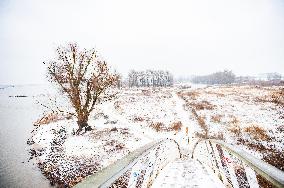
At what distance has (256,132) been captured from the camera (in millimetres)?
22406

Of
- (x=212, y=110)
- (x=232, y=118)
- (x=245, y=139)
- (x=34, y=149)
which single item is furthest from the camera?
(x=212, y=110)

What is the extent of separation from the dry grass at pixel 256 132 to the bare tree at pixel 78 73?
14.9m

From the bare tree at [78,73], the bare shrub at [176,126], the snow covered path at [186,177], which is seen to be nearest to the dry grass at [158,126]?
the bare shrub at [176,126]

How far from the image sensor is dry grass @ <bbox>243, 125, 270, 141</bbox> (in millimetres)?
20834

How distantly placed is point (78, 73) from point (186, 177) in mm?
23158

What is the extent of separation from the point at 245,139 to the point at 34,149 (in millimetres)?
18922

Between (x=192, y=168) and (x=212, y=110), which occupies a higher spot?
(x=192, y=168)

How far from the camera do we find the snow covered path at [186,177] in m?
4.80

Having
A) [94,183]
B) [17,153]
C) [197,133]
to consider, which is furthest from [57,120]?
[94,183]

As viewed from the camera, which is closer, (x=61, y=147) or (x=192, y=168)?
(x=192, y=168)

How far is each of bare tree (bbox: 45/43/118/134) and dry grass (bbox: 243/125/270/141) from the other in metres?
14.9

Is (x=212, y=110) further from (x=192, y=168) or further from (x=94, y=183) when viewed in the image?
(x=94, y=183)

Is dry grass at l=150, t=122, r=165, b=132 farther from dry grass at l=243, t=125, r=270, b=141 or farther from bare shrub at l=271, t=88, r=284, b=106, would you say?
bare shrub at l=271, t=88, r=284, b=106

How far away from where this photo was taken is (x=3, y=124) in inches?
1465
